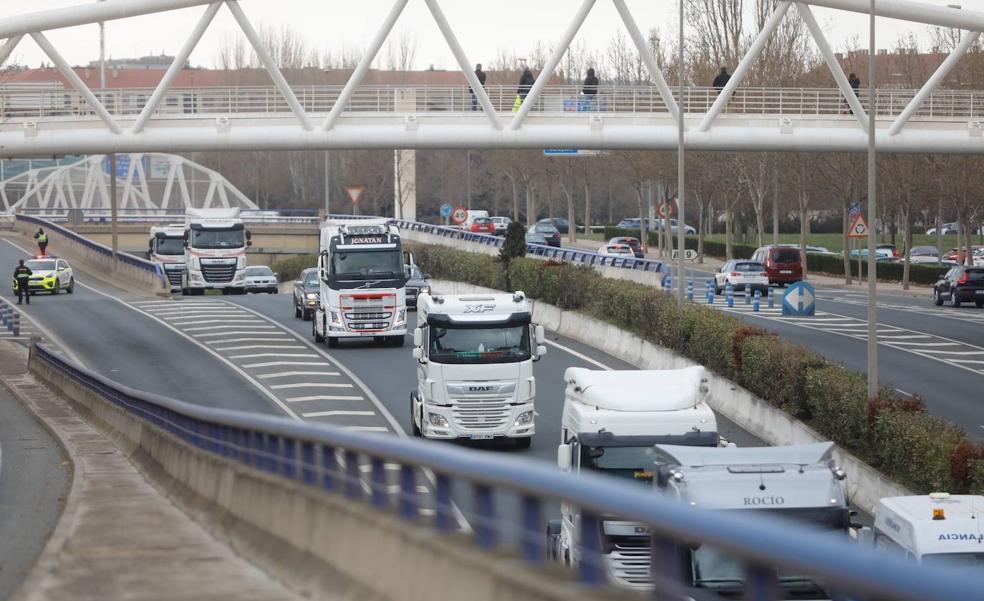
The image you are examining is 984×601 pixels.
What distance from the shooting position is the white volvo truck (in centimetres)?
1847

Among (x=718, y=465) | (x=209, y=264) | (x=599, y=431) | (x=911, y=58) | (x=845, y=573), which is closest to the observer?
(x=845, y=573)

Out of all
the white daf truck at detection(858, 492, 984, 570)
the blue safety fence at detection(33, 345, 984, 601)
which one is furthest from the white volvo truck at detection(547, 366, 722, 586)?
the blue safety fence at detection(33, 345, 984, 601)

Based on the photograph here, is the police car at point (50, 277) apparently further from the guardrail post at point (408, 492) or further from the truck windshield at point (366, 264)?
the guardrail post at point (408, 492)

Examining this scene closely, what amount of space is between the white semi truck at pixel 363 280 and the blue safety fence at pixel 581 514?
28.0 m

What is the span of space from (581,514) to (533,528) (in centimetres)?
41

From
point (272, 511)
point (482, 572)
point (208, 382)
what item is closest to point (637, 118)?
point (208, 382)

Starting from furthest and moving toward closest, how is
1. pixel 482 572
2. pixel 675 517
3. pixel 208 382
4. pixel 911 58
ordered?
pixel 911 58 < pixel 208 382 < pixel 482 572 < pixel 675 517

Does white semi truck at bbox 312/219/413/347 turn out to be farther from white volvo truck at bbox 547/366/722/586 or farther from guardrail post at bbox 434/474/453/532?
guardrail post at bbox 434/474/453/532

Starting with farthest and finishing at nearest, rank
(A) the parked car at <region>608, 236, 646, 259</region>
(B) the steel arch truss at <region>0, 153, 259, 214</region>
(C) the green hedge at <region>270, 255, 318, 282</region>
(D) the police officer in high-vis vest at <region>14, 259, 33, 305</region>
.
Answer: (B) the steel arch truss at <region>0, 153, 259, 214</region>, (C) the green hedge at <region>270, 255, 318, 282</region>, (A) the parked car at <region>608, 236, 646, 259</region>, (D) the police officer in high-vis vest at <region>14, 259, 33, 305</region>

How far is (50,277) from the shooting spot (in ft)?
213

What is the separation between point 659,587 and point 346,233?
35.9 metres

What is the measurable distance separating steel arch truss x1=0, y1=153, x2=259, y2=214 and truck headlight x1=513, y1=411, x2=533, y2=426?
9206 centimetres

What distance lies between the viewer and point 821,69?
276 feet

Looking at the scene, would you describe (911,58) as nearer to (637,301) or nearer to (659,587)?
(637,301)
